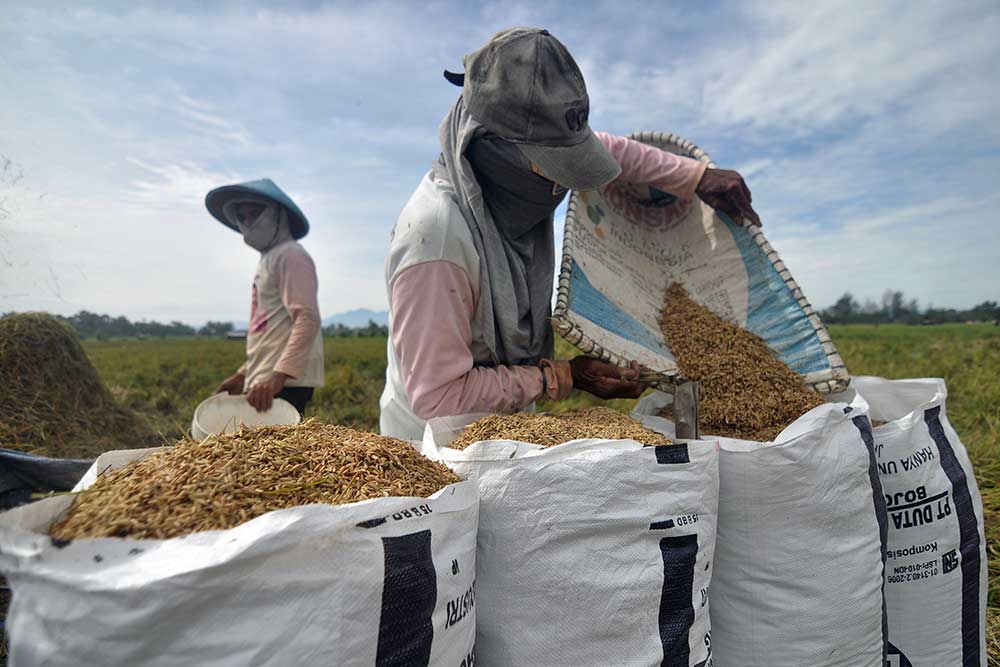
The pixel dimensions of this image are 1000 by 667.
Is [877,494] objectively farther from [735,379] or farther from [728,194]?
[728,194]

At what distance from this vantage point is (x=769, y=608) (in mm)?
1368

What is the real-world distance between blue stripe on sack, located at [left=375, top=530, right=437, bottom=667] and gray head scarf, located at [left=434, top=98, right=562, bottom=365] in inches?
33.3

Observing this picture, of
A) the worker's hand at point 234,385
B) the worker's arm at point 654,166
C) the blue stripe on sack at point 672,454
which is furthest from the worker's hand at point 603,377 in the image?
the worker's hand at point 234,385

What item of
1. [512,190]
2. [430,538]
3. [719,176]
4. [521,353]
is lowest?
[430,538]

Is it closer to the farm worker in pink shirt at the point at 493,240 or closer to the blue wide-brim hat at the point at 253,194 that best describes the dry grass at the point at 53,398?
the blue wide-brim hat at the point at 253,194

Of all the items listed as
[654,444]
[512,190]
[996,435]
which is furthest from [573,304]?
[996,435]

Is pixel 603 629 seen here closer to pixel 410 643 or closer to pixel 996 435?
pixel 410 643

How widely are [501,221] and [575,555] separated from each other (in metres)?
0.96

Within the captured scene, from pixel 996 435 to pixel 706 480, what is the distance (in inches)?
133

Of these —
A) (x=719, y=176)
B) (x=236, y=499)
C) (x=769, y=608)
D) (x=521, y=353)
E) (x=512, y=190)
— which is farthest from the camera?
(x=719, y=176)

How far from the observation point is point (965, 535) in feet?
5.37

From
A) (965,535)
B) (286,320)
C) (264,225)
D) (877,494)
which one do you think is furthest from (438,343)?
(264,225)

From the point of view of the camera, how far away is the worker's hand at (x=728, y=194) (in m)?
2.03

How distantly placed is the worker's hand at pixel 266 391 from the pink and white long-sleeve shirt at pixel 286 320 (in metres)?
0.05
